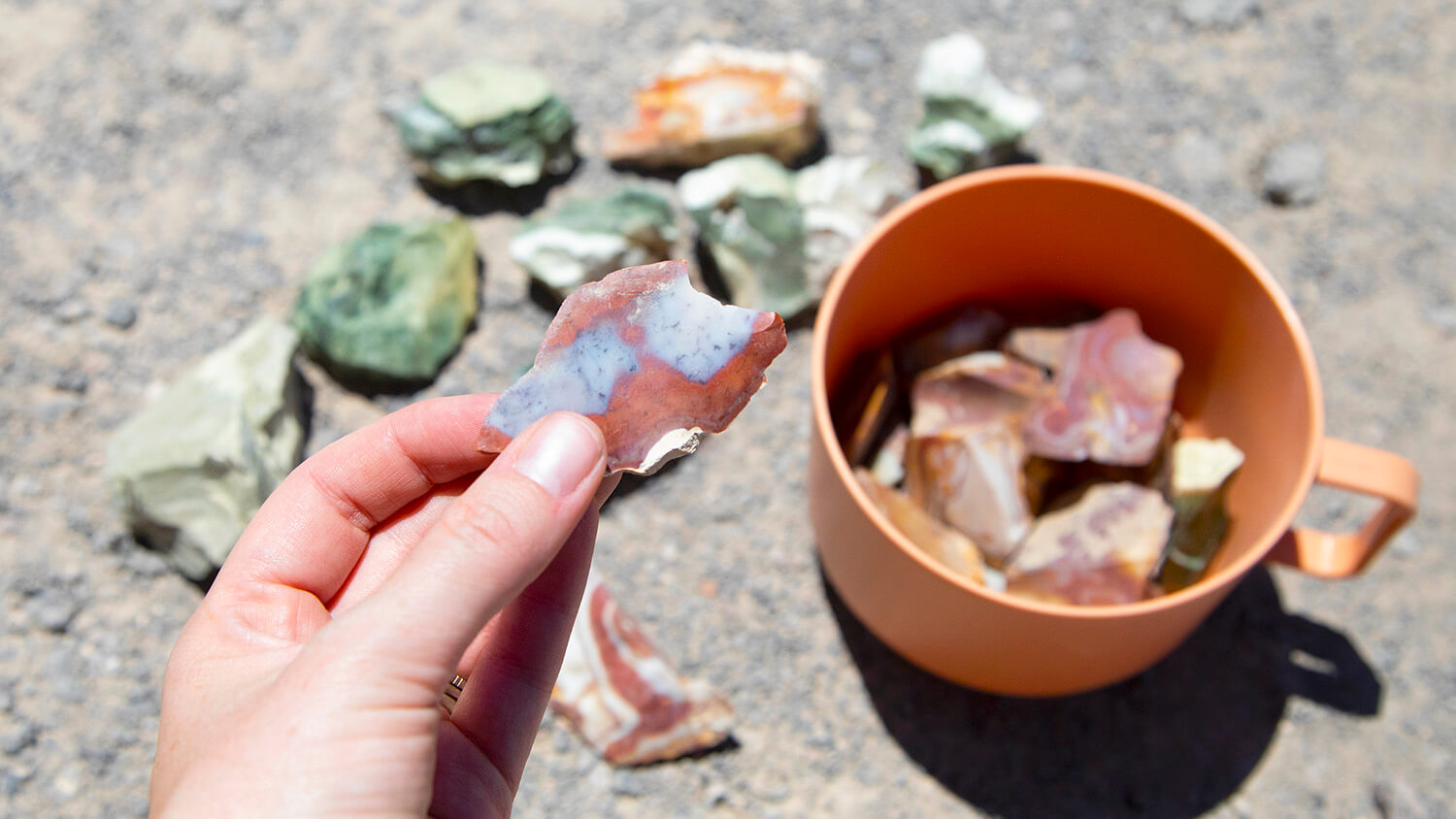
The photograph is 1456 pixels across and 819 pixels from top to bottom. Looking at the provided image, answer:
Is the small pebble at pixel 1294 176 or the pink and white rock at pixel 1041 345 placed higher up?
the pink and white rock at pixel 1041 345

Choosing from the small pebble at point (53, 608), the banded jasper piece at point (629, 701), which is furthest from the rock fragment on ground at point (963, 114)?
the small pebble at point (53, 608)

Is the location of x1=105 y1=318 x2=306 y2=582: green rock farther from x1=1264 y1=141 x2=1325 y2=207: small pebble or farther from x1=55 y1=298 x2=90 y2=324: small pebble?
x1=1264 y1=141 x2=1325 y2=207: small pebble

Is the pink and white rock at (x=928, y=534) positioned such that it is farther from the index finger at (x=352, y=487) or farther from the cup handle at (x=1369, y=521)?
the index finger at (x=352, y=487)

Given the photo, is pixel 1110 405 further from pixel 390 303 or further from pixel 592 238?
pixel 390 303

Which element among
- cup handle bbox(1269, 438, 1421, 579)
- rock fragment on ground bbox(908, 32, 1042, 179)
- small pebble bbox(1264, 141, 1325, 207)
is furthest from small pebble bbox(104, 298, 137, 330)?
small pebble bbox(1264, 141, 1325, 207)

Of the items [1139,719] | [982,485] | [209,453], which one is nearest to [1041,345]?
[982,485]

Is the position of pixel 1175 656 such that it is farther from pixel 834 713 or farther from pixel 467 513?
pixel 467 513

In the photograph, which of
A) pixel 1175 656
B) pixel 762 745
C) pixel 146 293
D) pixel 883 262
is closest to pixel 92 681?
pixel 146 293
